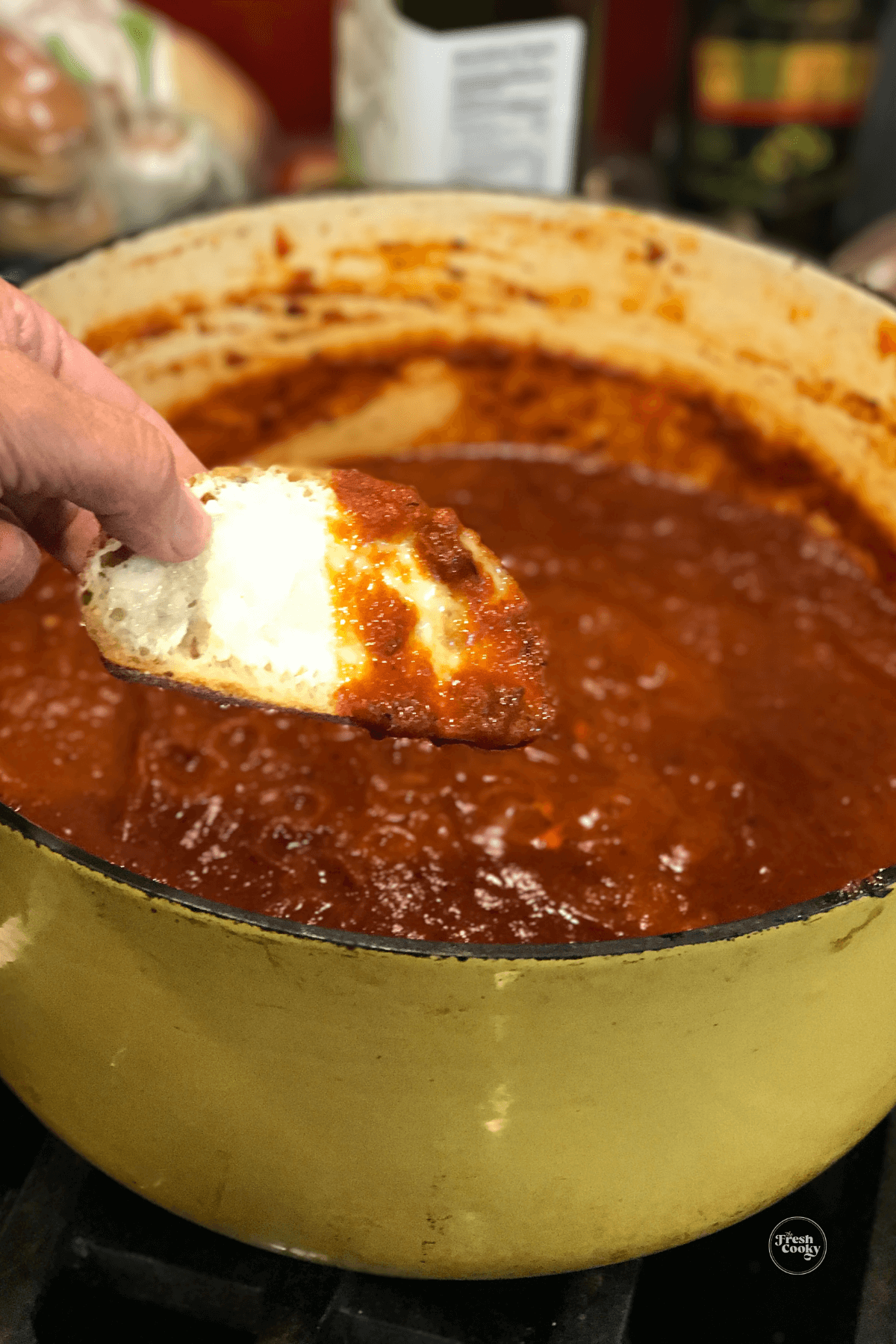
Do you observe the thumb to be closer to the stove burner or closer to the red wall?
the stove burner

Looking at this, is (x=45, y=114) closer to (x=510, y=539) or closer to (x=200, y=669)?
(x=510, y=539)

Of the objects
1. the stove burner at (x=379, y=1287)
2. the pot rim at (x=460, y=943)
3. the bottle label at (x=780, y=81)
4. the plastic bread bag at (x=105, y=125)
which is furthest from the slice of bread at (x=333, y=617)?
the bottle label at (x=780, y=81)

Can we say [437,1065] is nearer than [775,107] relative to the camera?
Yes

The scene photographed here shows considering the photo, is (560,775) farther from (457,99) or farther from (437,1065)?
(457,99)

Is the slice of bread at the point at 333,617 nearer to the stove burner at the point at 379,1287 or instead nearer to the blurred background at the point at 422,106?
the stove burner at the point at 379,1287

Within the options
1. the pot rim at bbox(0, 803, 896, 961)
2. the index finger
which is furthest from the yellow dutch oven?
the index finger

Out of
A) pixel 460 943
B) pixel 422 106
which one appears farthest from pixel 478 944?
pixel 422 106
